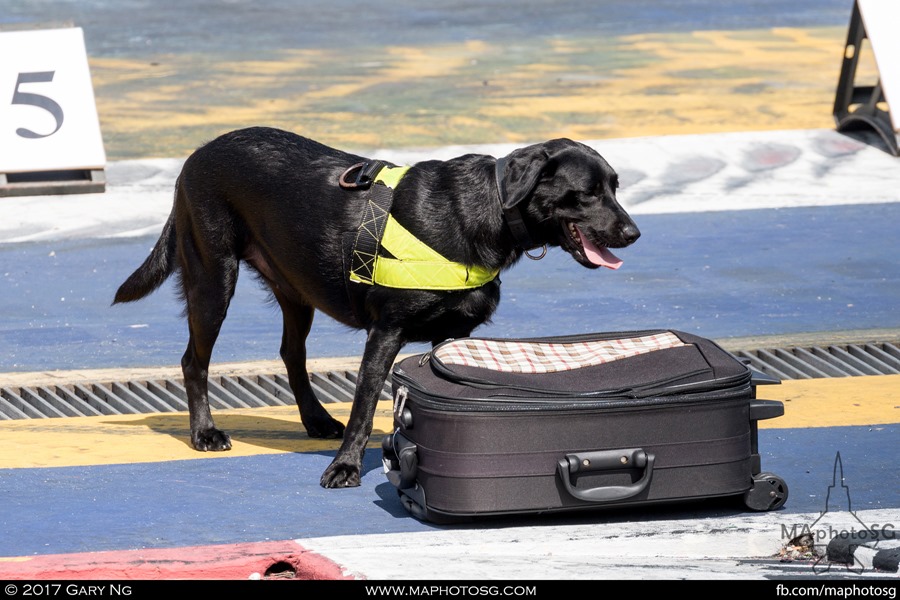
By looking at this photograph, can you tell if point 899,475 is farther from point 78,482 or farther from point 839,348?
point 78,482

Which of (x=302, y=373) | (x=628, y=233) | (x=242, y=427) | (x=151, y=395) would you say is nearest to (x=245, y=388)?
(x=151, y=395)

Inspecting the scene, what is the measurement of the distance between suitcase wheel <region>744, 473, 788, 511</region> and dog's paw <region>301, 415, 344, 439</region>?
1.81 metres

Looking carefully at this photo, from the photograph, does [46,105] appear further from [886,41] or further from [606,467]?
[606,467]

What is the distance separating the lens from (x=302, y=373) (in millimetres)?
5555

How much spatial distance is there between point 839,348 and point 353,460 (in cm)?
305

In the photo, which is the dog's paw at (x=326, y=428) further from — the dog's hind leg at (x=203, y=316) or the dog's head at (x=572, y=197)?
the dog's head at (x=572, y=197)

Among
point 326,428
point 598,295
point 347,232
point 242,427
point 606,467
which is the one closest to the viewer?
point 606,467

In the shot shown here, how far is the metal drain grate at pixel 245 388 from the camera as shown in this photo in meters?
6.21

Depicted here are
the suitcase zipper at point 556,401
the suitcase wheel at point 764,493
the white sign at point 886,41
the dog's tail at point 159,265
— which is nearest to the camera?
the suitcase zipper at point 556,401

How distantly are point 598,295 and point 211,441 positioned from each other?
3.08 meters

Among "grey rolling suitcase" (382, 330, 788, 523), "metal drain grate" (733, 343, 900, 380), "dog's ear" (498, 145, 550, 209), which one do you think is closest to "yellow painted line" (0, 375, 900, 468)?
"metal drain grate" (733, 343, 900, 380)

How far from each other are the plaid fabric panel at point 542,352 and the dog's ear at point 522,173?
0.49 m

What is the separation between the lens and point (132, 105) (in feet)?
41.6

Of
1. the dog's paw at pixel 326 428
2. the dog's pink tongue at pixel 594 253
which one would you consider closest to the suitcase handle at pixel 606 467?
the dog's pink tongue at pixel 594 253
